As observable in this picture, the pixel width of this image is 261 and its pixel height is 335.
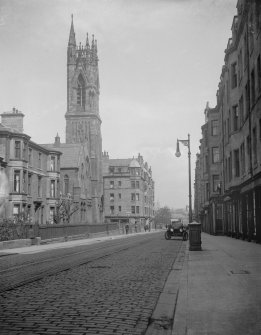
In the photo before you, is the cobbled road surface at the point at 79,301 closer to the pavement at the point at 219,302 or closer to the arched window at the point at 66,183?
the pavement at the point at 219,302

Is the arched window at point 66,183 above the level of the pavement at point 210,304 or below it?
above

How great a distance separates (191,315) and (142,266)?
25.3 feet

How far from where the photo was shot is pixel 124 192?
10506 centimetres

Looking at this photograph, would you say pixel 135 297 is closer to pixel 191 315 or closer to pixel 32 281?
pixel 191 315

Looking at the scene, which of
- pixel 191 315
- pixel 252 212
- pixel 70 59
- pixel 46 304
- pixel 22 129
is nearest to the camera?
pixel 191 315

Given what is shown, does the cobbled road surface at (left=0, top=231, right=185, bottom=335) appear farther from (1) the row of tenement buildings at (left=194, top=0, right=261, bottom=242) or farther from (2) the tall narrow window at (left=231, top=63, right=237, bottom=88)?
(2) the tall narrow window at (left=231, top=63, right=237, bottom=88)

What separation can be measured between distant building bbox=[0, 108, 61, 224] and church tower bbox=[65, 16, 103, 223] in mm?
33787

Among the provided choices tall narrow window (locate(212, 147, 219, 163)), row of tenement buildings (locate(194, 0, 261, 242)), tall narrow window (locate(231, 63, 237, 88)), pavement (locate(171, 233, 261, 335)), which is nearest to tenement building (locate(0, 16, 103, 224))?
row of tenement buildings (locate(194, 0, 261, 242))

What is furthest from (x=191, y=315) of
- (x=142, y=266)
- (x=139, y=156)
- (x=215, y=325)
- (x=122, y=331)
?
(x=139, y=156)

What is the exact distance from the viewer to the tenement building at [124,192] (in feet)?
341

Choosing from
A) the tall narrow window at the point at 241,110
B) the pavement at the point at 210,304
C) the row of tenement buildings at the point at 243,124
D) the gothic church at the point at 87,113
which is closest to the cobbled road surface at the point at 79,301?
the pavement at the point at 210,304

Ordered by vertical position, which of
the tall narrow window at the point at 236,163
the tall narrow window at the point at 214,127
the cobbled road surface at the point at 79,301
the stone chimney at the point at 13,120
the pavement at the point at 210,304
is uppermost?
the stone chimney at the point at 13,120

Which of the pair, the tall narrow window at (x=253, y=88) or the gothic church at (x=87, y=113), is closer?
the tall narrow window at (x=253, y=88)

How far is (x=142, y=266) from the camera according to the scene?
13.8m
